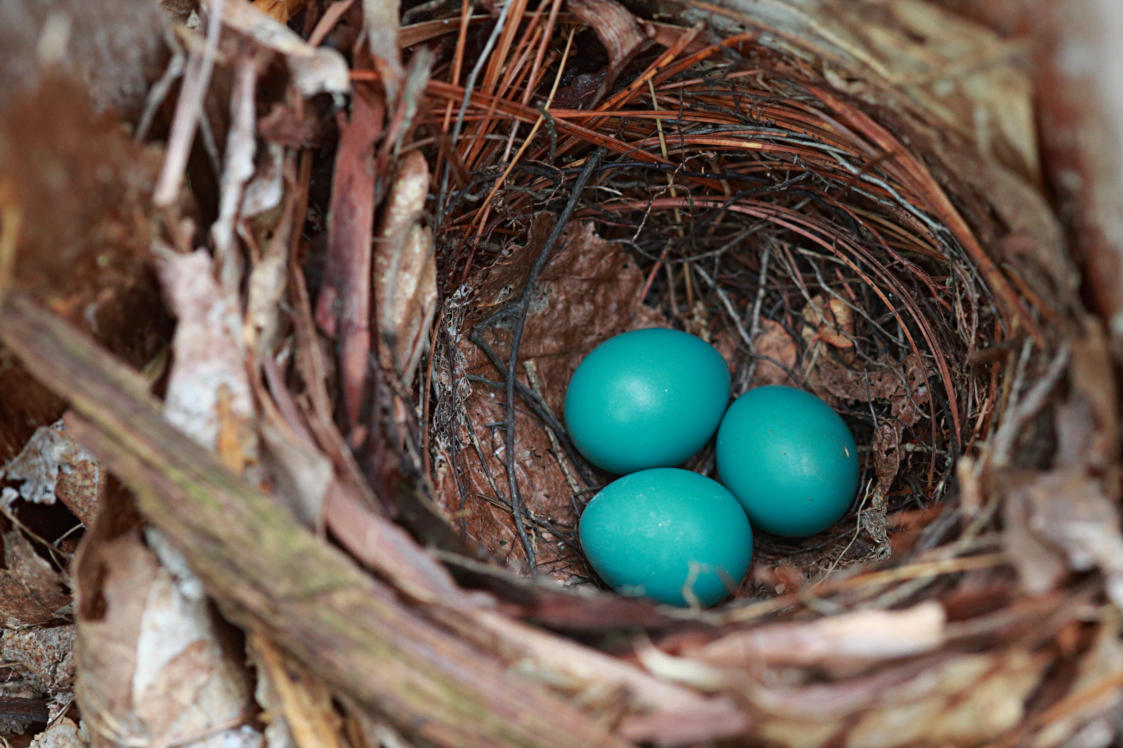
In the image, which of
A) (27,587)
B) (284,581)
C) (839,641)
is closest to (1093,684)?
(839,641)

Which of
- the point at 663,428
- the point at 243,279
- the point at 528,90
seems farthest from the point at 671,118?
the point at 243,279

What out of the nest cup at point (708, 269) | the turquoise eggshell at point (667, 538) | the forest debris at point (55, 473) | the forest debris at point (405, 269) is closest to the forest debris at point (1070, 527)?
the nest cup at point (708, 269)

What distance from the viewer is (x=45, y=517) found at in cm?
127

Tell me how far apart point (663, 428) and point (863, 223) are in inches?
21.4

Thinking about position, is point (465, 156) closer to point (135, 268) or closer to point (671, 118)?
point (671, 118)

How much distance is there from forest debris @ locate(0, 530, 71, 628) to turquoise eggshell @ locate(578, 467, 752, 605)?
3.00 feet

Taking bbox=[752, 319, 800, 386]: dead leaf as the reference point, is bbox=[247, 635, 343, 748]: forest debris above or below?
above

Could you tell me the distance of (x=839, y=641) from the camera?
32.4 inches

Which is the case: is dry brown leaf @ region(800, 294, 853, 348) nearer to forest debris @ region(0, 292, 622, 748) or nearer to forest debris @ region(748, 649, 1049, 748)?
forest debris @ region(748, 649, 1049, 748)

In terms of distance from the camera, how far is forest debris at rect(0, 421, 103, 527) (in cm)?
117

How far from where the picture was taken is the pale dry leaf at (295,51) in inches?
41.0

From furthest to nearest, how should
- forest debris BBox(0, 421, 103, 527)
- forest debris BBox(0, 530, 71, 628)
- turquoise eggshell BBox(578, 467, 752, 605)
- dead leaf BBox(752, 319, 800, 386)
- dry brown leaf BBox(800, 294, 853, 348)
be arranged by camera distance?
dead leaf BBox(752, 319, 800, 386)
dry brown leaf BBox(800, 294, 853, 348)
turquoise eggshell BBox(578, 467, 752, 605)
forest debris BBox(0, 530, 71, 628)
forest debris BBox(0, 421, 103, 527)

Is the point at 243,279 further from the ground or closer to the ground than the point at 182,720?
further from the ground

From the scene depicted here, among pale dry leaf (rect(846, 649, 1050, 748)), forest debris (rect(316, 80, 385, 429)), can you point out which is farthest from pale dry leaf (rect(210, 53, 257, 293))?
pale dry leaf (rect(846, 649, 1050, 748))
